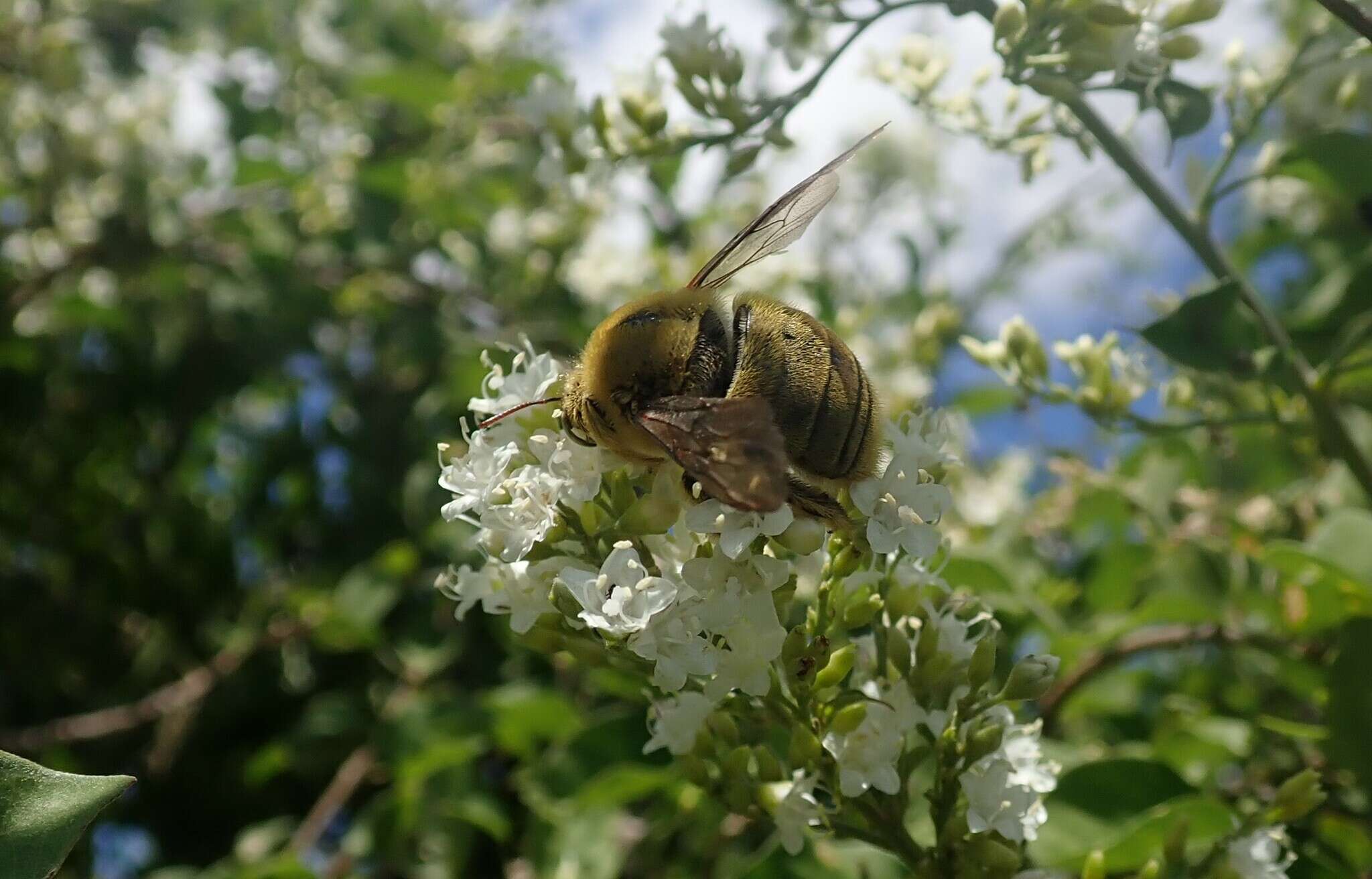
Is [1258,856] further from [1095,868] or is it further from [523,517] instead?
[523,517]

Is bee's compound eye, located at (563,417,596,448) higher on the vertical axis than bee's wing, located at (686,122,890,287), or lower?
lower

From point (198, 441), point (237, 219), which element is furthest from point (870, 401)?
point (198, 441)

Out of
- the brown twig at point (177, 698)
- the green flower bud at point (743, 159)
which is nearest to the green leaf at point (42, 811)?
the green flower bud at point (743, 159)

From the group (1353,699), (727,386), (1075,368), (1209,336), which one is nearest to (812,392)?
(727,386)

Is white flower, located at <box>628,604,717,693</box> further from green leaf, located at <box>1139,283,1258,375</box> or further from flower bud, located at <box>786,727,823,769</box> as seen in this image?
green leaf, located at <box>1139,283,1258,375</box>

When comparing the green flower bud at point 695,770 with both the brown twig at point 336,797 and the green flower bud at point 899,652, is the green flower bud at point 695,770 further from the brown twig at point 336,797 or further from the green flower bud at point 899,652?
the brown twig at point 336,797

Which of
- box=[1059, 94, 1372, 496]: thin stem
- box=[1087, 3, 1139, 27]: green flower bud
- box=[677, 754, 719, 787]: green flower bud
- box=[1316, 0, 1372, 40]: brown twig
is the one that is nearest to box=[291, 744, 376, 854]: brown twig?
box=[677, 754, 719, 787]: green flower bud

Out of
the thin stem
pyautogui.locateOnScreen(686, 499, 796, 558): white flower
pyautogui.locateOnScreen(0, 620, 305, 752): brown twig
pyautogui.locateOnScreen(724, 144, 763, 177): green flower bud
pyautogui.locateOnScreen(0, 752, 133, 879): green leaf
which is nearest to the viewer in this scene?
pyautogui.locateOnScreen(0, 752, 133, 879): green leaf

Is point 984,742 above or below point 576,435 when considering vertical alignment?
below
